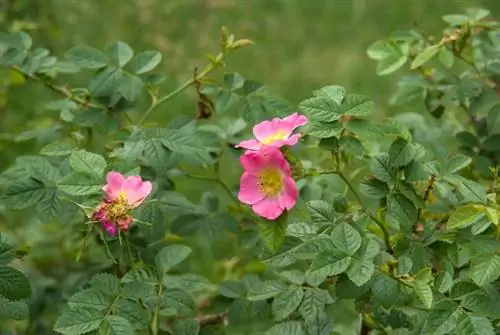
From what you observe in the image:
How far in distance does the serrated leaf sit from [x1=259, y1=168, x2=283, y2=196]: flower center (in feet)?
0.34

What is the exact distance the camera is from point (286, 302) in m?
1.40

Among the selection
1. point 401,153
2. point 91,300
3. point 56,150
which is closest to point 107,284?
point 91,300

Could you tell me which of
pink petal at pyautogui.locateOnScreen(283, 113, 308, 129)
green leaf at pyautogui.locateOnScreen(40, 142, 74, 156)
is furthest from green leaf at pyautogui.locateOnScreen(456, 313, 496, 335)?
green leaf at pyautogui.locateOnScreen(40, 142, 74, 156)

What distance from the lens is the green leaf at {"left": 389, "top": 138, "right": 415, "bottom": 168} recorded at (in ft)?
4.44

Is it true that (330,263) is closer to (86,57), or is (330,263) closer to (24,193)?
(24,193)

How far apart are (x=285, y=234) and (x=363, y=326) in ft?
1.24

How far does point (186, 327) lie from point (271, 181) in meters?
0.34

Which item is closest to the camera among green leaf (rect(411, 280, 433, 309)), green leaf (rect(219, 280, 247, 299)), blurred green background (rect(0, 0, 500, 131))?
green leaf (rect(411, 280, 433, 309))

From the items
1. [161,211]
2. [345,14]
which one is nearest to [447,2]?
[345,14]

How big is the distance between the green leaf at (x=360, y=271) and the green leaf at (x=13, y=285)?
1.53 feet

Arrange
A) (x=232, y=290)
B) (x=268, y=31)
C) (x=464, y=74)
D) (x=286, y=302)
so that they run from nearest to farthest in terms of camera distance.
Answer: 1. (x=286, y=302)
2. (x=232, y=290)
3. (x=464, y=74)
4. (x=268, y=31)

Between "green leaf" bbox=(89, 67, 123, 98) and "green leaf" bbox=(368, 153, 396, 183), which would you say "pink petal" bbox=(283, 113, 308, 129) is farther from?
"green leaf" bbox=(89, 67, 123, 98)

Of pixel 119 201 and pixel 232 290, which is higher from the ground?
pixel 119 201

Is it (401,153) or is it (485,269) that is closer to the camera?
(485,269)
